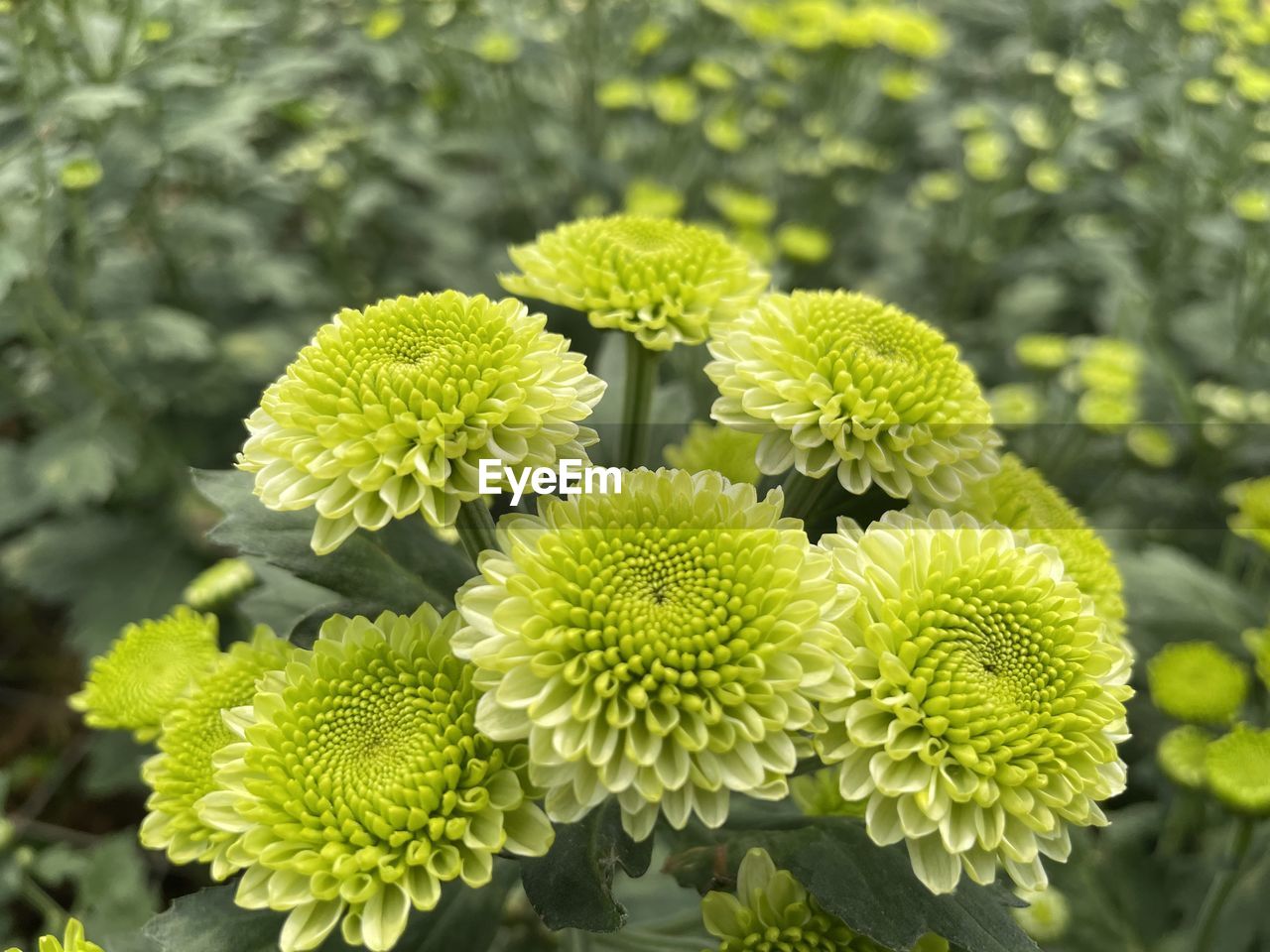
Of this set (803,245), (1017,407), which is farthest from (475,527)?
(803,245)

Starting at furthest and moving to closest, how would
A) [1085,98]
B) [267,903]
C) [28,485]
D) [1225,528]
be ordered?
[1085,98], [1225,528], [28,485], [267,903]

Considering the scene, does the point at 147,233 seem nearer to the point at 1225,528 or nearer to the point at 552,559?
the point at 552,559

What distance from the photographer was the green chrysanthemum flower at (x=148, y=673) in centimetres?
88

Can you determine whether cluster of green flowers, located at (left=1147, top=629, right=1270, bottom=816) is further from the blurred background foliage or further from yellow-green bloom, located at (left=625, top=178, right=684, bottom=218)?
yellow-green bloom, located at (left=625, top=178, right=684, bottom=218)

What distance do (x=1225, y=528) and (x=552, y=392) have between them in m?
1.84

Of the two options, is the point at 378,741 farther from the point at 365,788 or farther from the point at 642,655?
the point at 642,655

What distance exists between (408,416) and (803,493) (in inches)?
14.5

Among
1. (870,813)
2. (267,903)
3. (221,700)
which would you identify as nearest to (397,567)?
(221,700)

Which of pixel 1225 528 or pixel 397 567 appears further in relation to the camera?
pixel 1225 528

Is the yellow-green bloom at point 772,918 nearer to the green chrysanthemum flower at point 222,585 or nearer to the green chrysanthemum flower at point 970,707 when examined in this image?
the green chrysanthemum flower at point 970,707

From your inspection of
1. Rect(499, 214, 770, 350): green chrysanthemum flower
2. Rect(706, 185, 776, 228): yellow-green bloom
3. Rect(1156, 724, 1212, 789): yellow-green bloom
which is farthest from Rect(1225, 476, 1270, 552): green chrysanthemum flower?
Rect(706, 185, 776, 228): yellow-green bloom

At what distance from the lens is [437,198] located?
8.66ft

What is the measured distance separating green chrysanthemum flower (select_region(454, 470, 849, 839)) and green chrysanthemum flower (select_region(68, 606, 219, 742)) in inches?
16.3

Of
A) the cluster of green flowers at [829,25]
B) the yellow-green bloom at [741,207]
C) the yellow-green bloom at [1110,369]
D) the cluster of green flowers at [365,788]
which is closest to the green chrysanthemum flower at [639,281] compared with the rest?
the cluster of green flowers at [365,788]
